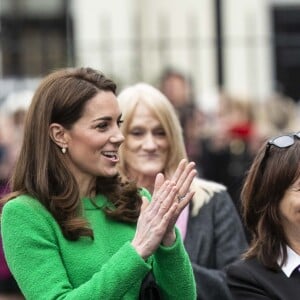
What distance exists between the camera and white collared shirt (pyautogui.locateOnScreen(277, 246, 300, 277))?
399 centimetres

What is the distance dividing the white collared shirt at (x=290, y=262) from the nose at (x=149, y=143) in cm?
131

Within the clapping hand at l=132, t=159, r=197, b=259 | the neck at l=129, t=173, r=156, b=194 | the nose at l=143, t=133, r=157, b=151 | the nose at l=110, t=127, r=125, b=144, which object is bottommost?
the neck at l=129, t=173, r=156, b=194

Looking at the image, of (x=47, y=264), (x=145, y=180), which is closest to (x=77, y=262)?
(x=47, y=264)

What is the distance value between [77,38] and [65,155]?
15703 mm

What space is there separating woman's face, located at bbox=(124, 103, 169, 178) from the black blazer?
1.21 m

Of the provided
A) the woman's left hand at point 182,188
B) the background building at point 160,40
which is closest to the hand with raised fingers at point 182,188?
the woman's left hand at point 182,188

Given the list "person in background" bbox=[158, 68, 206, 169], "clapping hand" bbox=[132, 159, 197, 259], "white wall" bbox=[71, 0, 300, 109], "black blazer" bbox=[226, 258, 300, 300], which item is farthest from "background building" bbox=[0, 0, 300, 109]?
"clapping hand" bbox=[132, 159, 197, 259]

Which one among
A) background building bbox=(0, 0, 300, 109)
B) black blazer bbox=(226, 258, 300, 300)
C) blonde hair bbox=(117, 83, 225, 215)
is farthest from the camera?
background building bbox=(0, 0, 300, 109)

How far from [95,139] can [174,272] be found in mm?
532

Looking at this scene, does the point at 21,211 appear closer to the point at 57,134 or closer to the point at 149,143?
the point at 57,134

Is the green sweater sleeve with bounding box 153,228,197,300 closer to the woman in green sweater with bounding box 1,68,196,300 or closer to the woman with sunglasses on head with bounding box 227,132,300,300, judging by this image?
the woman in green sweater with bounding box 1,68,196,300

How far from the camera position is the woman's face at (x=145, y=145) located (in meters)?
5.21

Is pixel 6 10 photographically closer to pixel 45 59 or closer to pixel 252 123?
pixel 45 59

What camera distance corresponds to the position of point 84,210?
392 centimetres
